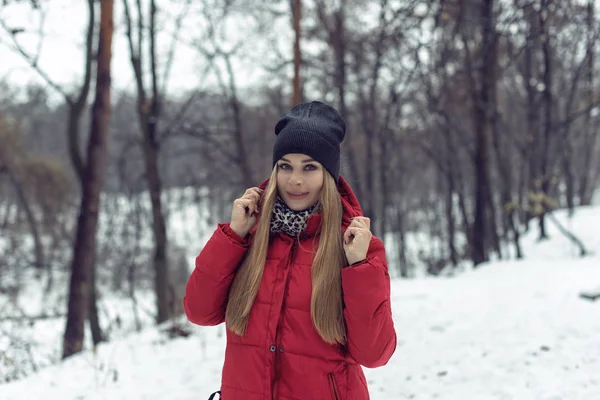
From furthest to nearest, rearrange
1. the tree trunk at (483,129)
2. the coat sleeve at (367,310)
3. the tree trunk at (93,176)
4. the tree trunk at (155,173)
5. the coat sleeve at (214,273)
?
the tree trunk at (155,173), the tree trunk at (483,129), the tree trunk at (93,176), the coat sleeve at (214,273), the coat sleeve at (367,310)

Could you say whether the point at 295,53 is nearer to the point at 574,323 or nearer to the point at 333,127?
the point at 574,323

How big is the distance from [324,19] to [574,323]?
31.6ft

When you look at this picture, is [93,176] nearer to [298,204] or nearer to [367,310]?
[298,204]

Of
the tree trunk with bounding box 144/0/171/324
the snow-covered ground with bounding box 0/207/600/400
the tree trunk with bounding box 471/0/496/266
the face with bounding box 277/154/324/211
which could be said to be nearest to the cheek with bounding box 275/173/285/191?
the face with bounding box 277/154/324/211

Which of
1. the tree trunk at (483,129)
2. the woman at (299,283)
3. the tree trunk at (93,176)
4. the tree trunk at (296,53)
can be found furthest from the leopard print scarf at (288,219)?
the tree trunk at (483,129)

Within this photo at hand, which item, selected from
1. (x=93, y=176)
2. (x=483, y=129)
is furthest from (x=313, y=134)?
(x=483, y=129)

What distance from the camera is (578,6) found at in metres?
8.57

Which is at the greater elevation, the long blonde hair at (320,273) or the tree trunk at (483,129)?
the tree trunk at (483,129)

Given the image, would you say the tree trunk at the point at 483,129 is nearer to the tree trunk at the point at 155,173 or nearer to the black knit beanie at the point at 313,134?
the tree trunk at the point at 155,173

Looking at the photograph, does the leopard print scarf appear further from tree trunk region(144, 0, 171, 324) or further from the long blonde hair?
tree trunk region(144, 0, 171, 324)

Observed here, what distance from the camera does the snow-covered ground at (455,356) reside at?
386 cm

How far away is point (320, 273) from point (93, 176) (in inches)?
211

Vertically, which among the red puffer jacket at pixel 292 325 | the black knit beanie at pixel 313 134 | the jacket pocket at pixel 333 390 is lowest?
the jacket pocket at pixel 333 390

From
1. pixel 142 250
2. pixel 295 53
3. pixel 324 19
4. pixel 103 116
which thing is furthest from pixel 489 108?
pixel 142 250
